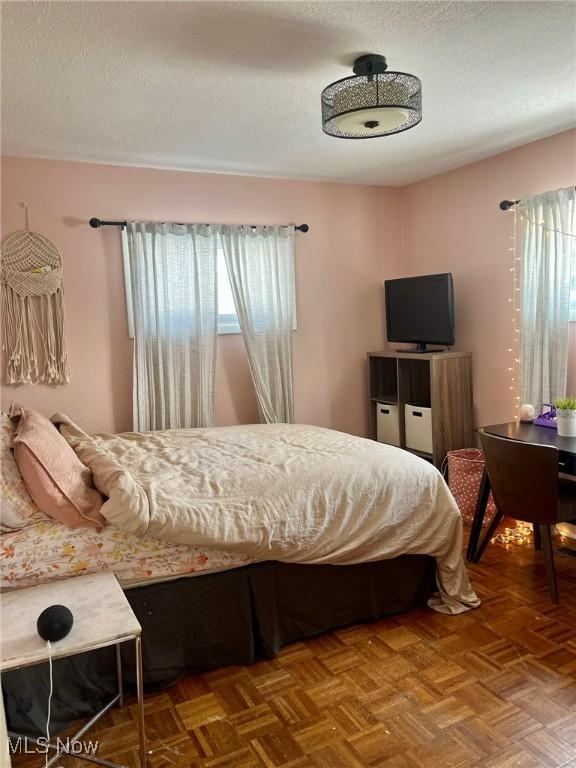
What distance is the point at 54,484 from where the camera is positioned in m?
2.23

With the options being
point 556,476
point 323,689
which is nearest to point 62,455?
point 323,689

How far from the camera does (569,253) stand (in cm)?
340

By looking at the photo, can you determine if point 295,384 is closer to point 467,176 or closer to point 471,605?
point 467,176

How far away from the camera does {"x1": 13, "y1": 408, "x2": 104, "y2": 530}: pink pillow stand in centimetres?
220

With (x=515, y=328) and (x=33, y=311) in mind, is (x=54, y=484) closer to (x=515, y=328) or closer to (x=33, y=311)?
(x=33, y=311)

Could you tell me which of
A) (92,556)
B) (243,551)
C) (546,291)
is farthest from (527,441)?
(92,556)

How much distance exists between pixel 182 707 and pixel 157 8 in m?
2.42

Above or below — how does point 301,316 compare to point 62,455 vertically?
above

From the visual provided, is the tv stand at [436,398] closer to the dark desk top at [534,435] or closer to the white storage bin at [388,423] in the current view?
the white storage bin at [388,423]

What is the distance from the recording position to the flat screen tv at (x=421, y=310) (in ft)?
13.5

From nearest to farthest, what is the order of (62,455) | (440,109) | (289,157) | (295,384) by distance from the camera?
(62,455), (440,109), (289,157), (295,384)

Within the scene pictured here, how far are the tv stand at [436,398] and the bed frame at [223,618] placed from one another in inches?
57.8

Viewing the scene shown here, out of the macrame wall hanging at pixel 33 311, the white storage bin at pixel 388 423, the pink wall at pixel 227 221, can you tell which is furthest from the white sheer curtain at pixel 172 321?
the white storage bin at pixel 388 423

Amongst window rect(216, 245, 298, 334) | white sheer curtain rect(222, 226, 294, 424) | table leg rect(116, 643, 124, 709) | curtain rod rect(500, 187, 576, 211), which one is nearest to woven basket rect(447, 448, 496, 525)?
white sheer curtain rect(222, 226, 294, 424)
